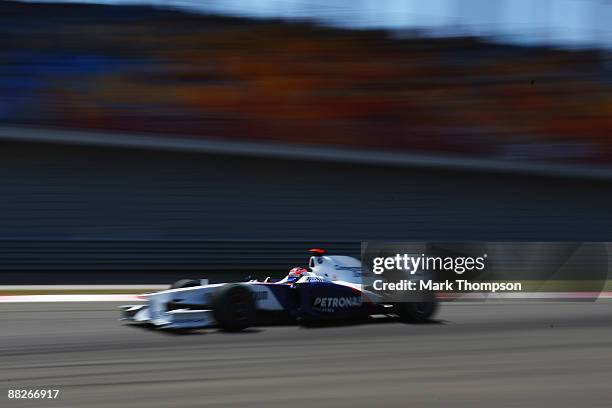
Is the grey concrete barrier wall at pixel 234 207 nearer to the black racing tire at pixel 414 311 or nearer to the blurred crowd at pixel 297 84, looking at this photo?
the blurred crowd at pixel 297 84

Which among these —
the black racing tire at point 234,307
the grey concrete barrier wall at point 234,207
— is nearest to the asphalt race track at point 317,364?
the black racing tire at point 234,307

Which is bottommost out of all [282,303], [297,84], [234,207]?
[282,303]

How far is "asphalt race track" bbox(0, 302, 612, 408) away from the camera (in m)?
5.34

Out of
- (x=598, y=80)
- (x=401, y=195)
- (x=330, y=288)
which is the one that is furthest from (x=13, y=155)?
(x=598, y=80)

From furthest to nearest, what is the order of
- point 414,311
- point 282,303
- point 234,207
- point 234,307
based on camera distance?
point 234,207 → point 414,311 → point 282,303 → point 234,307

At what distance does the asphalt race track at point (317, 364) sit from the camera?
5.34 metres

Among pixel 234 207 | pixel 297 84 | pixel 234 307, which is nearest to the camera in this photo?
pixel 234 307

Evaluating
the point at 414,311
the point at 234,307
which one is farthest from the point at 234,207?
the point at 234,307

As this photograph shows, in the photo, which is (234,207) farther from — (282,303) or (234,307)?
(234,307)

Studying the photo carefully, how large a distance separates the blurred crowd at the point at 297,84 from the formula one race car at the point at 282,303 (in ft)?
24.9

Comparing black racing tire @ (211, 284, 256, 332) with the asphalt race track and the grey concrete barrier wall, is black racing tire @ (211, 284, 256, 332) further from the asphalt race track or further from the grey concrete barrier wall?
the grey concrete barrier wall

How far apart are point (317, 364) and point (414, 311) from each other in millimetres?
2567

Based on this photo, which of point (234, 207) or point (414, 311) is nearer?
point (414, 311)

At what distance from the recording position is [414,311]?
868cm
